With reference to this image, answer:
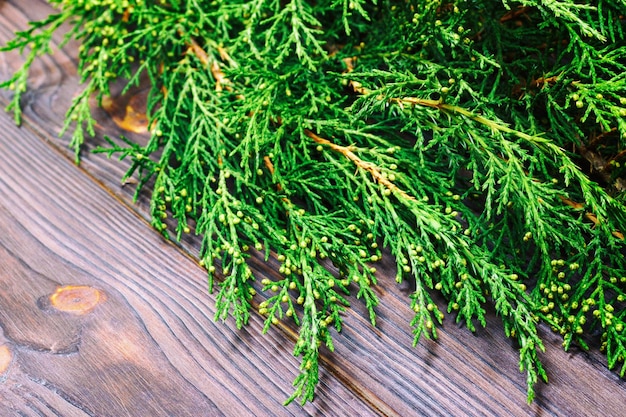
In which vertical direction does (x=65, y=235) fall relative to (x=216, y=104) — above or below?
below

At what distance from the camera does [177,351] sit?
121 centimetres

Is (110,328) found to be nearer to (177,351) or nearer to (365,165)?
(177,351)

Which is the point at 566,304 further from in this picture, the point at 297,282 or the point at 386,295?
the point at 297,282

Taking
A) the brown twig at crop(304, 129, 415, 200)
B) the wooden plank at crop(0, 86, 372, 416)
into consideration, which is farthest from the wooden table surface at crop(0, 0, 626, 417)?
the brown twig at crop(304, 129, 415, 200)

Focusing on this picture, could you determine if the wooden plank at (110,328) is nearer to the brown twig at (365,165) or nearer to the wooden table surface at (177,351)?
the wooden table surface at (177,351)

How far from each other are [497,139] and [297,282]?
46 centimetres

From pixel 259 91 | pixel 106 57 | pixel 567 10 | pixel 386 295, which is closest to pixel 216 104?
pixel 259 91

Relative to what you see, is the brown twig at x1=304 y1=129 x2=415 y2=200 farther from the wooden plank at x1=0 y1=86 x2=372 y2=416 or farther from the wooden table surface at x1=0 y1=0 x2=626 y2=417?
the wooden plank at x1=0 y1=86 x2=372 y2=416

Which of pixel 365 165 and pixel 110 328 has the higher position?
pixel 365 165

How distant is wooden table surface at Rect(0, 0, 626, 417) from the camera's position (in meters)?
1.14

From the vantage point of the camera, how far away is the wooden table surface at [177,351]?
1142 mm

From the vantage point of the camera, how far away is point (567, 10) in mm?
1072

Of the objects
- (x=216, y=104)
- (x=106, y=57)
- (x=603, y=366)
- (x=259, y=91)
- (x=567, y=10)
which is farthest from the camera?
(x=106, y=57)

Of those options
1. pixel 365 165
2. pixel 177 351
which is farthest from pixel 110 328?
pixel 365 165
